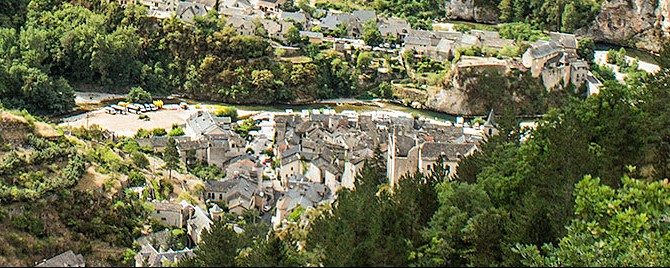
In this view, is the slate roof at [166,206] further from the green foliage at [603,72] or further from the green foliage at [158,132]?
the green foliage at [603,72]

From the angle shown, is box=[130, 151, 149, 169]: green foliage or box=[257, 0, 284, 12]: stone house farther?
box=[257, 0, 284, 12]: stone house

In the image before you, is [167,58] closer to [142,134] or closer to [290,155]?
[142,134]

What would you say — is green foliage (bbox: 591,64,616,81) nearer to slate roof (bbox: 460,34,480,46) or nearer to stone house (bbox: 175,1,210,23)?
slate roof (bbox: 460,34,480,46)

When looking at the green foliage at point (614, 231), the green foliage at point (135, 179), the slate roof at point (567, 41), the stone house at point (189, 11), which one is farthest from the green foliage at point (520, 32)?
the green foliage at point (614, 231)

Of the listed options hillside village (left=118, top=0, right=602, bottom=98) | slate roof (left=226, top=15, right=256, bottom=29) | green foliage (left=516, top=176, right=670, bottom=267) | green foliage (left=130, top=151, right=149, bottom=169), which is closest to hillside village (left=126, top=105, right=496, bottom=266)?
green foliage (left=130, top=151, right=149, bottom=169)

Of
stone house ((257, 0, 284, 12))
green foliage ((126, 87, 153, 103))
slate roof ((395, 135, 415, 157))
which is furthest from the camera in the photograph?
stone house ((257, 0, 284, 12))

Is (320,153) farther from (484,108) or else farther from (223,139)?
(484,108)

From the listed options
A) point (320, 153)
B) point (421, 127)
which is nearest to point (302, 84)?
point (421, 127)
